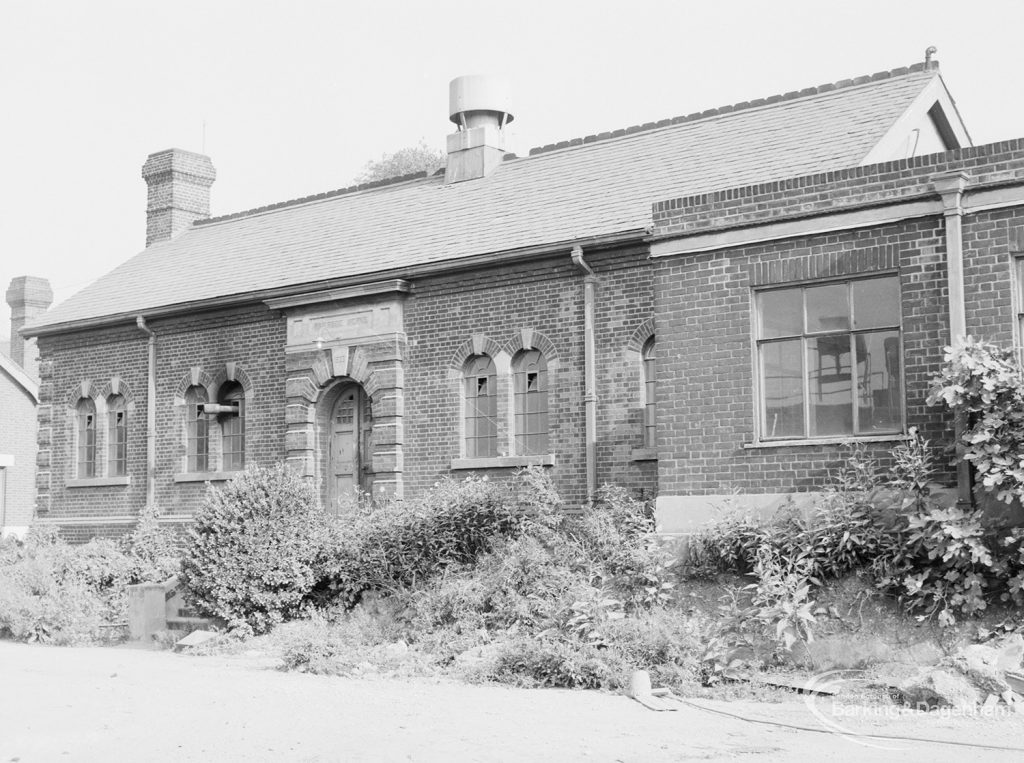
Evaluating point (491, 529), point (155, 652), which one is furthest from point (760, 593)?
point (155, 652)

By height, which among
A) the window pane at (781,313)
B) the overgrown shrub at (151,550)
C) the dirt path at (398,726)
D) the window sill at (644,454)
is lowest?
the dirt path at (398,726)

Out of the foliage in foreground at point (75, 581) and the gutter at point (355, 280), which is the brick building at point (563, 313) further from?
the foliage in foreground at point (75, 581)

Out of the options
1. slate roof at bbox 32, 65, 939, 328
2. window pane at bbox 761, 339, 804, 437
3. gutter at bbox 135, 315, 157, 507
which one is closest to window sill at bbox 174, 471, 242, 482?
gutter at bbox 135, 315, 157, 507

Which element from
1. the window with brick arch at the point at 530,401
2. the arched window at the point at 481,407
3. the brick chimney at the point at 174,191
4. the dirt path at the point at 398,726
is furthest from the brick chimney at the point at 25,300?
the dirt path at the point at 398,726

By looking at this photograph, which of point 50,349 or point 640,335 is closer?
point 640,335

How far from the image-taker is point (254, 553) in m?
15.9

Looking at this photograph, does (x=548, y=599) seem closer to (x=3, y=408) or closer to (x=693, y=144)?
(x=693, y=144)

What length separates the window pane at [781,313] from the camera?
1345cm

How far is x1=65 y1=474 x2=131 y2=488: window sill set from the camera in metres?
23.0

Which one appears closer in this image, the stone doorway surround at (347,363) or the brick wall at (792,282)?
the brick wall at (792,282)

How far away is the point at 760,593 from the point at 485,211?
969cm

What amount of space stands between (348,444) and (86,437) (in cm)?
662

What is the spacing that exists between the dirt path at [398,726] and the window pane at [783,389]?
147 inches

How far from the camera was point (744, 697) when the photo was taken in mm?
10844
